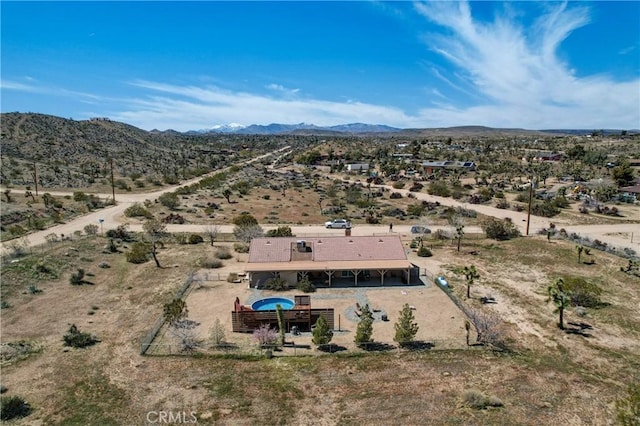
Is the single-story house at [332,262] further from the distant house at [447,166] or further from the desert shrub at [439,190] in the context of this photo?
the distant house at [447,166]

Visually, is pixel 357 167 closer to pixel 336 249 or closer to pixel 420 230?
pixel 420 230

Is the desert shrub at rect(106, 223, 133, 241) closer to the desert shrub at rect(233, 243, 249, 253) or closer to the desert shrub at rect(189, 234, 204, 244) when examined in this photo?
the desert shrub at rect(189, 234, 204, 244)

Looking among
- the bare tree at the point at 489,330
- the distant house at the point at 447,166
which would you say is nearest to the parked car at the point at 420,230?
the bare tree at the point at 489,330

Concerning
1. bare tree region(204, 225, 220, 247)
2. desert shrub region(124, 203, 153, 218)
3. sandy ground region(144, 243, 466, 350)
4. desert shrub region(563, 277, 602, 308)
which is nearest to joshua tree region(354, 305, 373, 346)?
sandy ground region(144, 243, 466, 350)

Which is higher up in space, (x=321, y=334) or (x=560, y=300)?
(x=560, y=300)

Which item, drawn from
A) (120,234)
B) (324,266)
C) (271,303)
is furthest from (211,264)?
(120,234)
